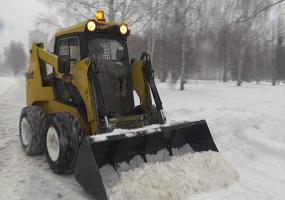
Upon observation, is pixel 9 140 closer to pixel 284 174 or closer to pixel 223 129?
pixel 223 129

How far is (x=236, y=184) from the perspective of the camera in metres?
4.72

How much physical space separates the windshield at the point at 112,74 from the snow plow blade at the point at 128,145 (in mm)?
937

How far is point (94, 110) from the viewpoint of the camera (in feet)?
16.2

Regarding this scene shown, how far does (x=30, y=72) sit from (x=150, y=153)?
3071 mm

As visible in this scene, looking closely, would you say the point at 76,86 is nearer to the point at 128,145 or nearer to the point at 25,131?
the point at 128,145

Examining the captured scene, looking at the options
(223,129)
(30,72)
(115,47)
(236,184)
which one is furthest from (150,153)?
(223,129)

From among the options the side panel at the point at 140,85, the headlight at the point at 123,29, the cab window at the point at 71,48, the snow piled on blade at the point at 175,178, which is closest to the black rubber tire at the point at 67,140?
the snow piled on blade at the point at 175,178

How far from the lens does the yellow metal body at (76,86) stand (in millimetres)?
5008

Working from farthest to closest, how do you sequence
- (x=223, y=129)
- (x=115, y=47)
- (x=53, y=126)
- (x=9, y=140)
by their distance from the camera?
(x=223, y=129) → (x=9, y=140) → (x=115, y=47) → (x=53, y=126)

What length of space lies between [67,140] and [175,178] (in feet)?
5.11

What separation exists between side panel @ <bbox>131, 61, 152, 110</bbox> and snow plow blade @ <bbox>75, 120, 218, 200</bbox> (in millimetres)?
915

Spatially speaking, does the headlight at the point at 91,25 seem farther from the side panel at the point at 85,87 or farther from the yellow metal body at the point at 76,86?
the side panel at the point at 85,87

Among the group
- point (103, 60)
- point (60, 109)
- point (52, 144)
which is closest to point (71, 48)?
point (103, 60)

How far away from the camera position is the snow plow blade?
412 cm
